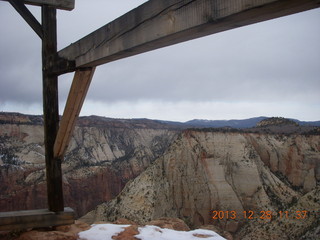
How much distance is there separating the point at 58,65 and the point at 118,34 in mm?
1448

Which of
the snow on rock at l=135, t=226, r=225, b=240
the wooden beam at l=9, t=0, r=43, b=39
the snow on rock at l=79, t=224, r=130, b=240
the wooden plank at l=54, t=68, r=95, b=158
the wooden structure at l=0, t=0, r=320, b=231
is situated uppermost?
the wooden beam at l=9, t=0, r=43, b=39

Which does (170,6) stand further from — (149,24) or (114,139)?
(114,139)

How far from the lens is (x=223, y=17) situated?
179cm

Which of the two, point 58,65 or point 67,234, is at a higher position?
point 58,65

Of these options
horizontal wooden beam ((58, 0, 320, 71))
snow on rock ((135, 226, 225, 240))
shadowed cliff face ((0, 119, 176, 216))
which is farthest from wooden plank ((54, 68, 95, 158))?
shadowed cliff face ((0, 119, 176, 216))

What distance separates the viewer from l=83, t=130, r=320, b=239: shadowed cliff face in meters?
22.4

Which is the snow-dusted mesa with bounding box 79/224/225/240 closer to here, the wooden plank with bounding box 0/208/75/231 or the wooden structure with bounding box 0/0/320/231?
the wooden plank with bounding box 0/208/75/231

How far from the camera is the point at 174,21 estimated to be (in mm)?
2076

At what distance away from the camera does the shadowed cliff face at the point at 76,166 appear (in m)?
31.7

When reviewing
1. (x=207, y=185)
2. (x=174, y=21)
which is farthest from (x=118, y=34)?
(x=207, y=185)

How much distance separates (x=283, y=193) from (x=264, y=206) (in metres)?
3.01

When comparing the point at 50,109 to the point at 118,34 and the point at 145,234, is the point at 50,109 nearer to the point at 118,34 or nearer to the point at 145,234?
the point at 118,34

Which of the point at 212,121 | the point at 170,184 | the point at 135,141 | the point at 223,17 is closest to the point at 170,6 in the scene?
the point at 223,17

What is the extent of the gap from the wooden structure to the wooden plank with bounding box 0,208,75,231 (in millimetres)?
100
